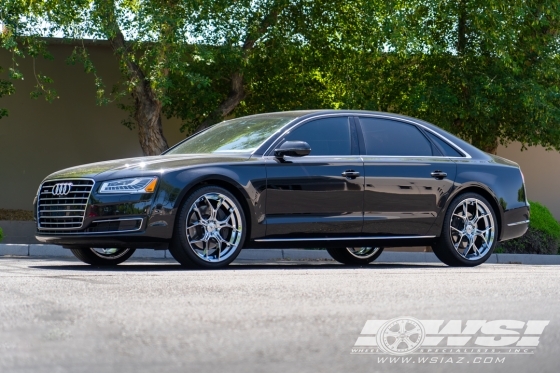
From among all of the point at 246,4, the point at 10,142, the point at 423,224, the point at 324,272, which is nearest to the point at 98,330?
the point at 324,272

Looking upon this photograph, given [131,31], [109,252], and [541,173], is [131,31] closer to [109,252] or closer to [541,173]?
[109,252]

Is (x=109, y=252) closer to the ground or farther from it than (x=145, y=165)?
closer to the ground

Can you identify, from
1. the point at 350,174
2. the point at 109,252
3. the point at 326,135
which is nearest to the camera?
the point at 350,174

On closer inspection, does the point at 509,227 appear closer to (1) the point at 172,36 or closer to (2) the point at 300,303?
(2) the point at 300,303

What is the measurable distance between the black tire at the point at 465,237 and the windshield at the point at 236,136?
6.47ft

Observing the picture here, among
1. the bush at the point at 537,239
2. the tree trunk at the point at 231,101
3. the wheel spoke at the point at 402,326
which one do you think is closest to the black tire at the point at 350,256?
the bush at the point at 537,239

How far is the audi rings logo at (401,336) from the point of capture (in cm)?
428

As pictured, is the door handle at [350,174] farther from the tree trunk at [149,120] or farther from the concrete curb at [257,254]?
the tree trunk at [149,120]

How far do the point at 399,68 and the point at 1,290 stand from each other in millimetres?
15084

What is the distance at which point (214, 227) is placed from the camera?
29.0 ft

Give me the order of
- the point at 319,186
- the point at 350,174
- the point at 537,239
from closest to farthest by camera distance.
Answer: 1. the point at 319,186
2. the point at 350,174
3. the point at 537,239

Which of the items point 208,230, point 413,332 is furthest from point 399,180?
point 413,332

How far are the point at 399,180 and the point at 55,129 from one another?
→ 1397cm

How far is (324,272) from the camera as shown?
28.1ft
